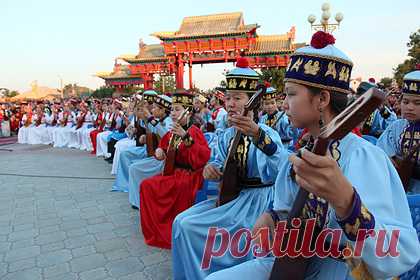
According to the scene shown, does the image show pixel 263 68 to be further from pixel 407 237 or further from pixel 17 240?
pixel 407 237

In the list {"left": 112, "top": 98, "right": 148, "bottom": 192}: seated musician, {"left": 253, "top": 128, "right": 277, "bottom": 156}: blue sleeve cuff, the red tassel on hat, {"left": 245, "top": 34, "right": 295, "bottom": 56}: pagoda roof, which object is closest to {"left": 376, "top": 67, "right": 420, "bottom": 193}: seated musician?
{"left": 253, "top": 128, "right": 277, "bottom": 156}: blue sleeve cuff

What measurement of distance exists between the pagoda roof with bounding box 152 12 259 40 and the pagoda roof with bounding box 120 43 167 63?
3.11 meters

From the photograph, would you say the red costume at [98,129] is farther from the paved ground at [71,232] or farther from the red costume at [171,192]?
the red costume at [171,192]

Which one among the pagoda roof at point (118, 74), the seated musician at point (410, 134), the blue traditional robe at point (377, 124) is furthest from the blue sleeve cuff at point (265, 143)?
the pagoda roof at point (118, 74)

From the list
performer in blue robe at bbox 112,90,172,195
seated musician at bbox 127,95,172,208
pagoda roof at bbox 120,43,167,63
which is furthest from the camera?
pagoda roof at bbox 120,43,167,63

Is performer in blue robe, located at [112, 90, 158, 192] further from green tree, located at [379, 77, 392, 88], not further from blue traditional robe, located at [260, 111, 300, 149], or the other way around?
green tree, located at [379, 77, 392, 88]

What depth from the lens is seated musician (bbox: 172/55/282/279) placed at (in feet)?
8.97

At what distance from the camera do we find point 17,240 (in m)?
4.32

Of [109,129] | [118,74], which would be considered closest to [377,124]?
[109,129]

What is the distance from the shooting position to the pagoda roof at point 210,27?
28.6 metres

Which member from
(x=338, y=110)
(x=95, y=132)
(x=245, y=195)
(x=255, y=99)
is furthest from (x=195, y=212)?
(x=95, y=132)

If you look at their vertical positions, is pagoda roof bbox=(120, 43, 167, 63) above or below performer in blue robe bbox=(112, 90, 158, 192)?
above

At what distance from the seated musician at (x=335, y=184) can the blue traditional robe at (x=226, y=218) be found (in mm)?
855

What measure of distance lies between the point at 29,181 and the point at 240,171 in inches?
252
